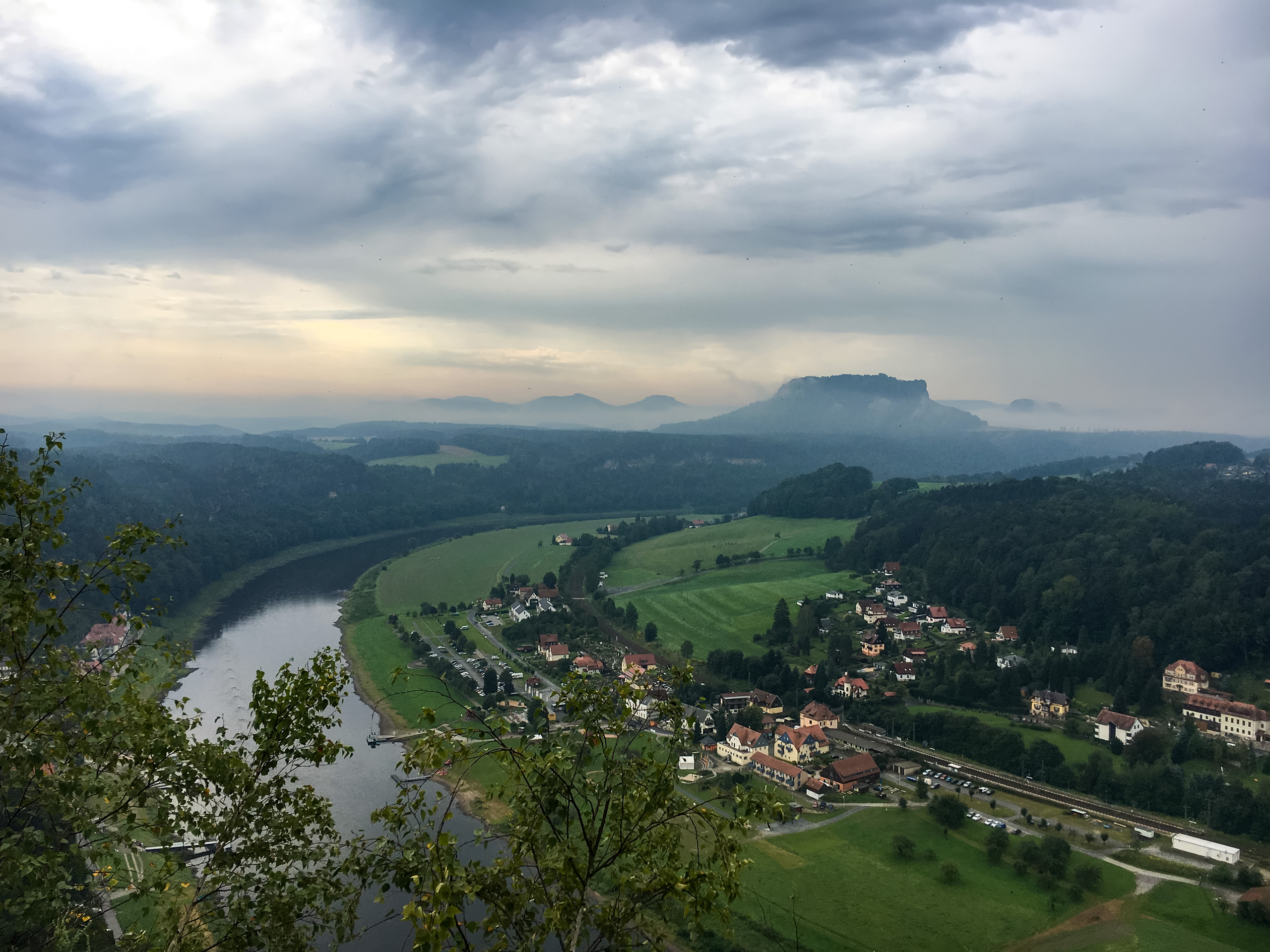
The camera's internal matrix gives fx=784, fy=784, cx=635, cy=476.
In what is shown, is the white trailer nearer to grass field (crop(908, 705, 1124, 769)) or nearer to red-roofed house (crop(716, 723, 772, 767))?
grass field (crop(908, 705, 1124, 769))

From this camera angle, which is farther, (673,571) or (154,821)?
(673,571)

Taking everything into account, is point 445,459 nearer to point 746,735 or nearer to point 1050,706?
point 746,735

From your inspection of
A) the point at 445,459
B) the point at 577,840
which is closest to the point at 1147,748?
the point at 577,840

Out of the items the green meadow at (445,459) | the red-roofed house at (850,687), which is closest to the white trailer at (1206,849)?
the red-roofed house at (850,687)

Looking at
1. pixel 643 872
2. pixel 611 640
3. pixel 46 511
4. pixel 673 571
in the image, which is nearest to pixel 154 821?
pixel 46 511

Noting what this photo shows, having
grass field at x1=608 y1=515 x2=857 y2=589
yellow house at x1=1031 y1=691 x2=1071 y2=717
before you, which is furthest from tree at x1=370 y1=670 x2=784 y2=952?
grass field at x1=608 y1=515 x2=857 y2=589

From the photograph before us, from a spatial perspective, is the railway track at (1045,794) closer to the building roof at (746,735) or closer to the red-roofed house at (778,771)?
the building roof at (746,735)

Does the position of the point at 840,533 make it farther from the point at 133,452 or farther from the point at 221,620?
the point at 133,452
